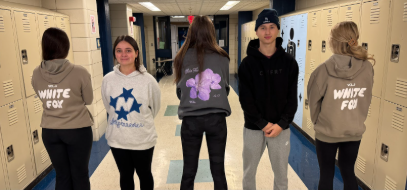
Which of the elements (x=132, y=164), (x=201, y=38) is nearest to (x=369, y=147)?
(x=201, y=38)

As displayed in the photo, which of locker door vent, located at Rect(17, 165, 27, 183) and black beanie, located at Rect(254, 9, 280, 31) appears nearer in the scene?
black beanie, located at Rect(254, 9, 280, 31)

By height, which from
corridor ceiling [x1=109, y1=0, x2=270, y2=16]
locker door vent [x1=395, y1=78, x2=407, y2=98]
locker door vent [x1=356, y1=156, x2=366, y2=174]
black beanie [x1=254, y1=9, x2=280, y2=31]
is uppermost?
corridor ceiling [x1=109, y1=0, x2=270, y2=16]


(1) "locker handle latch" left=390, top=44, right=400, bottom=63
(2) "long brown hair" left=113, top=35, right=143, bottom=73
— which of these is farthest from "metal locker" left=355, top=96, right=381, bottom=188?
(2) "long brown hair" left=113, top=35, right=143, bottom=73

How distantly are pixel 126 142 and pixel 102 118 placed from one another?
281 centimetres

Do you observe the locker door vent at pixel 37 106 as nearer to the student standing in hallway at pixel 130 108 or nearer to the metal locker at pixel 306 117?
the student standing in hallway at pixel 130 108

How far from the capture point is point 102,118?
173 inches

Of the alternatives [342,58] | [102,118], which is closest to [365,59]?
[342,58]

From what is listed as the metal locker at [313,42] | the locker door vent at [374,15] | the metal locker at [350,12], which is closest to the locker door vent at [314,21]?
the metal locker at [313,42]

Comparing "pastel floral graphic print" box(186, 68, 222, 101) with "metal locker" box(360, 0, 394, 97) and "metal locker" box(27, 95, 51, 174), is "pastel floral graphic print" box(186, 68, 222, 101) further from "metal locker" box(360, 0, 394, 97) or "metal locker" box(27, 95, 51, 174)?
"metal locker" box(27, 95, 51, 174)

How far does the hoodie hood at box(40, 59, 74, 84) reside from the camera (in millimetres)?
1855

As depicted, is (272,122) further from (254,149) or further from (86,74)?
(86,74)

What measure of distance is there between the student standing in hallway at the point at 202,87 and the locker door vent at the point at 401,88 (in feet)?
4.79

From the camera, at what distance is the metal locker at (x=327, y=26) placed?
3271mm

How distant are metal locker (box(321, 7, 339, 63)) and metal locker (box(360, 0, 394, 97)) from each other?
0.61 metres
